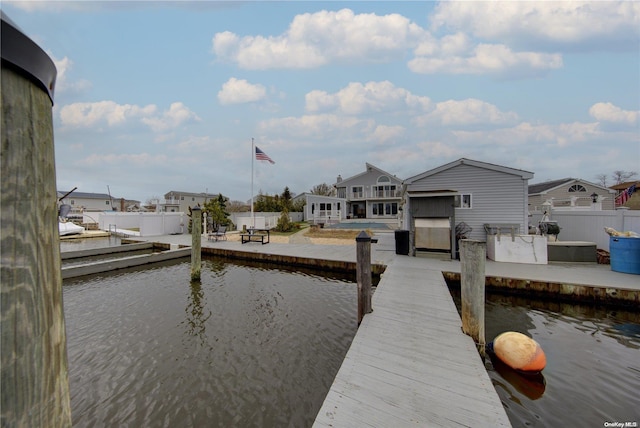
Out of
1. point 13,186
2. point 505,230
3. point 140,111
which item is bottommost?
point 505,230

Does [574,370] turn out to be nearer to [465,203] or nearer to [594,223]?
[465,203]

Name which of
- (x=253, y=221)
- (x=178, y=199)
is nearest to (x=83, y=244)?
(x=253, y=221)

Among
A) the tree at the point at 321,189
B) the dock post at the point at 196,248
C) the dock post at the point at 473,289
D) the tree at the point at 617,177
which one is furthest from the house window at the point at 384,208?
the tree at the point at 617,177

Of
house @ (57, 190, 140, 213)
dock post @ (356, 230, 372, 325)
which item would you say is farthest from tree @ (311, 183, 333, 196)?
dock post @ (356, 230, 372, 325)

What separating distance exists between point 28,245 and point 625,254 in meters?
11.1

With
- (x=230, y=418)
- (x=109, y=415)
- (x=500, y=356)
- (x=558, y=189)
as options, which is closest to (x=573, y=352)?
(x=500, y=356)

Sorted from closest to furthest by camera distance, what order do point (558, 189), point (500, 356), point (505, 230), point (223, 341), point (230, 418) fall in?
1. point (230, 418)
2. point (500, 356)
3. point (223, 341)
4. point (505, 230)
5. point (558, 189)

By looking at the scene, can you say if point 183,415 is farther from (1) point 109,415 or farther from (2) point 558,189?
(2) point 558,189

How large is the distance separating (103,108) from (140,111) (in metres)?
4.83

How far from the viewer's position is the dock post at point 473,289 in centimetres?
402

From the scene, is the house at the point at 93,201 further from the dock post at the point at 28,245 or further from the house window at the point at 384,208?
the dock post at the point at 28,245

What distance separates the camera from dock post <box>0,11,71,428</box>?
580mm

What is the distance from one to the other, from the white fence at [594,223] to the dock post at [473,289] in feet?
28.4

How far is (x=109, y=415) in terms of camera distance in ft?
10.5
